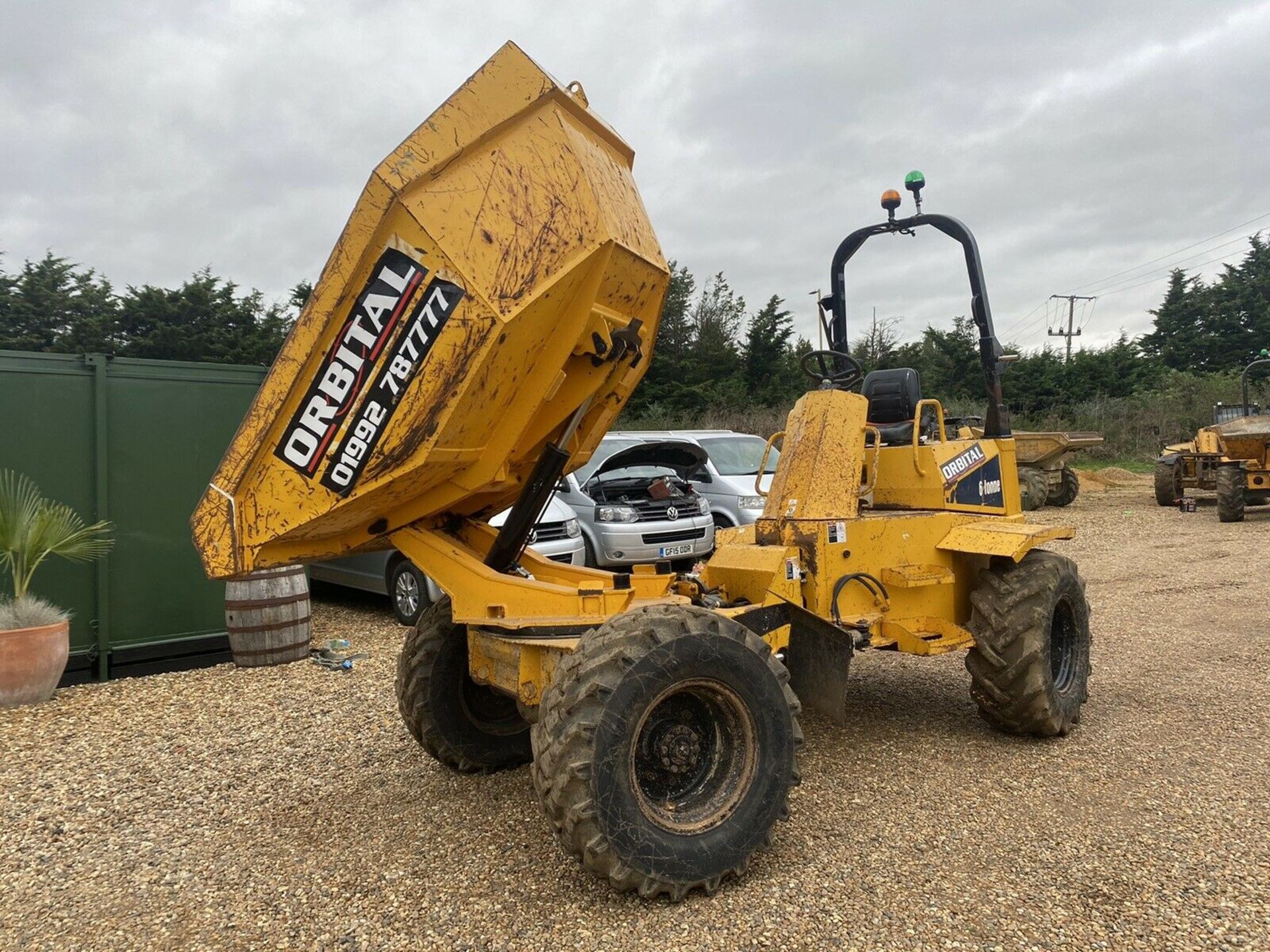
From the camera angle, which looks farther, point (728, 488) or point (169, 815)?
point (728, 488)

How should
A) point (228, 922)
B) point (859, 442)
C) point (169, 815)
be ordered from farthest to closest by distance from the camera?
point (859, 442)
point (169, 815)
point (228, 922)

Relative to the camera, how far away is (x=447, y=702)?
4.21 m

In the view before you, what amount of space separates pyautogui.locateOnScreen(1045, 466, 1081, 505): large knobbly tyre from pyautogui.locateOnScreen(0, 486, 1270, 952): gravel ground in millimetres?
13816

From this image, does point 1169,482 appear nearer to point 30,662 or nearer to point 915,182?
point 915,182

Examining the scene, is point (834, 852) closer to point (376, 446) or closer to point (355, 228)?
point (376, 446)

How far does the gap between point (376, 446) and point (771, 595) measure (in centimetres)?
202

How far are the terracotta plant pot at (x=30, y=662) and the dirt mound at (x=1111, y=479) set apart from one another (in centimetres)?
2414

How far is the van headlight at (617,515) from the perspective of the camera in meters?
9.78

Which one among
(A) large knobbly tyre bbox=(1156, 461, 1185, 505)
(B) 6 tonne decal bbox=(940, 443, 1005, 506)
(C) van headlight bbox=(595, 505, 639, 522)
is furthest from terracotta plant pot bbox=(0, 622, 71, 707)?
(A) large knobbly tyre bbox=(1156, 461, 1185, 505)

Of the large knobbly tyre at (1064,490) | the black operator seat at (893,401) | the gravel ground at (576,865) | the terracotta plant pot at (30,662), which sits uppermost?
the black operator seat at (893,401)

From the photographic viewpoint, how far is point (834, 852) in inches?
133

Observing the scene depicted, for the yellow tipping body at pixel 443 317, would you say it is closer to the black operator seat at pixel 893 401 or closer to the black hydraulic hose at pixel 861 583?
the black hydraulic hose at pixel 861 583

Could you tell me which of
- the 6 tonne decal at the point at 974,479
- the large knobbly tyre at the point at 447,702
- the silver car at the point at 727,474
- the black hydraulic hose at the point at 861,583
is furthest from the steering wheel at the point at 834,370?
the silver car at the point at 727,474

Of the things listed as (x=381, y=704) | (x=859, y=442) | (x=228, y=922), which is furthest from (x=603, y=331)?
(x=381, y=704)
